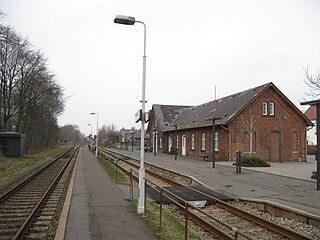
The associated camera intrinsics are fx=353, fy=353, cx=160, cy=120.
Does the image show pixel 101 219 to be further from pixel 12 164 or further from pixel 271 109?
pixel 271 109

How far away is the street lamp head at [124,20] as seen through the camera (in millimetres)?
9664

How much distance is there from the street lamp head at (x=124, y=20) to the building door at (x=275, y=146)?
27.6 m

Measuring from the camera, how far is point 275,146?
113ft

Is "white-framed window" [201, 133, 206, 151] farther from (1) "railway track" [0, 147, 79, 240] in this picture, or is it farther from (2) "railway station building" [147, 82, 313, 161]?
(1) "railway track" [0, 147, 79, 240]

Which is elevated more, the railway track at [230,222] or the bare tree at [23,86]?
the bare tree at [23,86]

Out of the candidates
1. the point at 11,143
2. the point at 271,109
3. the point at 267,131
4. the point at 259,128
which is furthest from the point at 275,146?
the point at 11,143

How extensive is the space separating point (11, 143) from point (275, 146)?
86.3 ft

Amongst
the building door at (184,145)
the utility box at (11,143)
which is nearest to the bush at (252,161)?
the building door at (184,145)

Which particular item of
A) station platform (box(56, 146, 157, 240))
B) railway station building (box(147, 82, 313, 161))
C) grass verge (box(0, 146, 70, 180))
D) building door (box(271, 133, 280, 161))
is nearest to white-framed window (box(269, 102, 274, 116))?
railway station building (box(147, 82, 313, 161))

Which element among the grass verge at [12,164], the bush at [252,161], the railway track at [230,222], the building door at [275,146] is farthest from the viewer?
the building door at [275,146]

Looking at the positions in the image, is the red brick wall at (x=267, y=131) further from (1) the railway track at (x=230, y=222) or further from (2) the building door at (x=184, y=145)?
(1) the railway track at (x=230, y=222)

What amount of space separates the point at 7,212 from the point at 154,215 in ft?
14.8

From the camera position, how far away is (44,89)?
44.4 metres

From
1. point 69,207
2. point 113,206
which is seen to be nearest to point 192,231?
point 113,206
